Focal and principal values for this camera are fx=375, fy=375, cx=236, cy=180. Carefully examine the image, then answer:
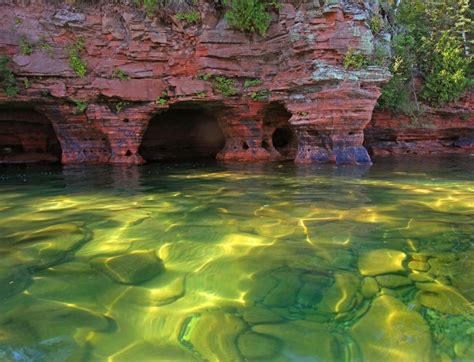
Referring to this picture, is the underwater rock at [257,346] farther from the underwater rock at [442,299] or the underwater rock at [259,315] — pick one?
the underwater rock at [442,299]

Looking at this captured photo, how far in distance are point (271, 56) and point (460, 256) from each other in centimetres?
994

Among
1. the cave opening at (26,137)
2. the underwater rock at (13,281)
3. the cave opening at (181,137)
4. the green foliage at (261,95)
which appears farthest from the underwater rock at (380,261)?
the cave opening at (26,137)

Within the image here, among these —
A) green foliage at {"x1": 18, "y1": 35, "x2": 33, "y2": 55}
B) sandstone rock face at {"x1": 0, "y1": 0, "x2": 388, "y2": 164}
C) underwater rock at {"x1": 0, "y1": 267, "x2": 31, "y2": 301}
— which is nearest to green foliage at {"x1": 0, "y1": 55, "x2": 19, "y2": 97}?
sandstone rock face at {"x1": 0, "y1": 0, "x2": 388, "y2": 164}

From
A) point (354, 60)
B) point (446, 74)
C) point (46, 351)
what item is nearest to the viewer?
point (46, 351)

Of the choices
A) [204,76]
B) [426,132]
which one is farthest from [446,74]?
[204,76]

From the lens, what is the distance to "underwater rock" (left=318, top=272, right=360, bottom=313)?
2.17m

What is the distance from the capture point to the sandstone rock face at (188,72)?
406 inches

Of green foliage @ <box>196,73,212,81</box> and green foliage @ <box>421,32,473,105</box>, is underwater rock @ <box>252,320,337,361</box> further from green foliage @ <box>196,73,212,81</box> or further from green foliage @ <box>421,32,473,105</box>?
green foliage @ <box>421,32,473,105</box>

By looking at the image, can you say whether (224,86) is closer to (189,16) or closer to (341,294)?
(189,16)

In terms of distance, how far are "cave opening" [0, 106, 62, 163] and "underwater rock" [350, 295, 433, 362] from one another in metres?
14.0

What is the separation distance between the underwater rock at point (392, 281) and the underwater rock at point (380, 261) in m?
0.07

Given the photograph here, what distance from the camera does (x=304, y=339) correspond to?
6.09 ft

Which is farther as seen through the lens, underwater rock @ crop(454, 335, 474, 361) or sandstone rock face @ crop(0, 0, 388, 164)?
sandstone rock face @ crop(0, 0, 388, 164)

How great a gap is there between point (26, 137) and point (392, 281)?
1521 cm
